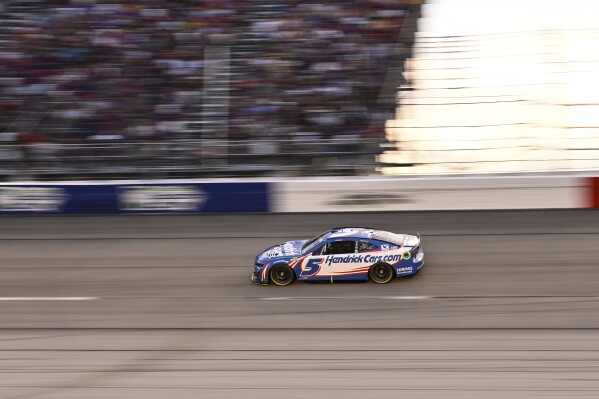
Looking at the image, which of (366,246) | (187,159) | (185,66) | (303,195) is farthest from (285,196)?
(185,66)

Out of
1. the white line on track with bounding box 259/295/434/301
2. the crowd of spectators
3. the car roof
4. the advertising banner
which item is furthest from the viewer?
the crowd of spectators

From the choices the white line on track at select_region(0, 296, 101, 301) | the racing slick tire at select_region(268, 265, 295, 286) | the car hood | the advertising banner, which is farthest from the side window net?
the white line on track at select_region(0, 296, 101, 301)

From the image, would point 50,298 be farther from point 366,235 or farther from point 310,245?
point 366,235

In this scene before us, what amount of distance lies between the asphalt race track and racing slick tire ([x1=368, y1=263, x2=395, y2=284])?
0.38 ft

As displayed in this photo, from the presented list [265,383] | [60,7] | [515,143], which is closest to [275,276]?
[265,383]

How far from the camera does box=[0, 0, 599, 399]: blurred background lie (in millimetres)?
8531

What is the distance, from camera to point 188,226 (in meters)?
13.4

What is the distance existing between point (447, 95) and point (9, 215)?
310 inches

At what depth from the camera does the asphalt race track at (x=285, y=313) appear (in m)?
7.97

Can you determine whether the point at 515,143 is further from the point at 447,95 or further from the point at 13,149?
the point at 13,149

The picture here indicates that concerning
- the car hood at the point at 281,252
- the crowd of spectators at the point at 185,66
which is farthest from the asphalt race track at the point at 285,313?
the crowd of spectators at the point at 185,66

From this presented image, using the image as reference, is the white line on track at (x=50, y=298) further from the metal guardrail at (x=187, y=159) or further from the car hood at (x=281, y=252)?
the metal guardrail at (x=187, y=159)

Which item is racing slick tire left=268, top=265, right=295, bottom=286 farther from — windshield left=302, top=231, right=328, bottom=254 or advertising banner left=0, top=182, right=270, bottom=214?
advertising banner left=0, top=182, right=270, bottom=214

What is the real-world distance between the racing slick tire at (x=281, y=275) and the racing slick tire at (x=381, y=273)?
3.43 feet
